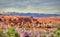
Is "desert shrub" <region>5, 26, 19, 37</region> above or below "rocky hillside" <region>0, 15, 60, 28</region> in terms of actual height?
below

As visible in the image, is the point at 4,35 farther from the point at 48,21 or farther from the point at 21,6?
the point at 48,21

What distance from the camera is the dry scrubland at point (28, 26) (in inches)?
116

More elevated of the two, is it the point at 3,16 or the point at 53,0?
the point at 53,0

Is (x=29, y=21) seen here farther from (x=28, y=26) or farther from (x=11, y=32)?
(x=11, y=32)

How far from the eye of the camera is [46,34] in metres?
2.96

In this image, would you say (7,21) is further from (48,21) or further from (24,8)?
(48,21)

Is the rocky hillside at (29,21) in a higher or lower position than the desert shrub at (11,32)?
higher

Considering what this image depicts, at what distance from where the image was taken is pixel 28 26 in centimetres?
301

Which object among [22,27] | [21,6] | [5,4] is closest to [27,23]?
[22,27]

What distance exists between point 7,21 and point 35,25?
472 millimetres

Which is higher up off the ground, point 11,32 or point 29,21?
point 29,21

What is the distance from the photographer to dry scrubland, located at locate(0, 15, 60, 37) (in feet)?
9.71

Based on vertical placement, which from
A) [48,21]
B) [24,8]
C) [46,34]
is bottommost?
[46,34]

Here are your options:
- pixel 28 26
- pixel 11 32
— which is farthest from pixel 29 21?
pixel 11 32
